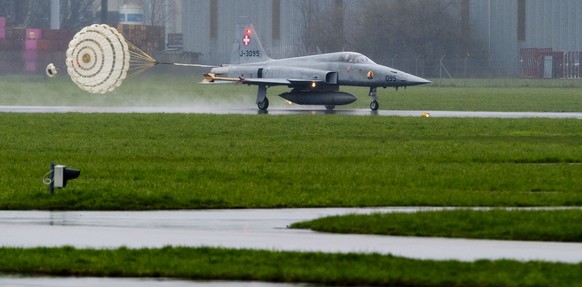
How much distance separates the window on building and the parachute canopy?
5434cm

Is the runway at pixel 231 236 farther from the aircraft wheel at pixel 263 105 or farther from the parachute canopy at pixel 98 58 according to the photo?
the aircraft wheel at pixel 263 105

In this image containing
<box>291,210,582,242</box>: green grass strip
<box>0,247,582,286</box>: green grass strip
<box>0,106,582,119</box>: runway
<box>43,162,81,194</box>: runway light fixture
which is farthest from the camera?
<box>0,106,582,119</box>: runway

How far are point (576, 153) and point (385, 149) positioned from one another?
4012mm

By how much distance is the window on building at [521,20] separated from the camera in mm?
92188

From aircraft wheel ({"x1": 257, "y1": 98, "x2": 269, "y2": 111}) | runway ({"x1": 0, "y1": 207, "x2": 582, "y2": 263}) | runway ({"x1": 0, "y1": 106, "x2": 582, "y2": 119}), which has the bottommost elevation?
runway ({"x1": 0, "y1": 207, "x2": 582, "y2": 263})

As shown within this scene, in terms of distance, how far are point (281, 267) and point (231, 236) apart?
251cm

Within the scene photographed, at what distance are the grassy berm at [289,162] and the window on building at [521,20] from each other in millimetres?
53235

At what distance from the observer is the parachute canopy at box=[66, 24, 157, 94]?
41.6 meters

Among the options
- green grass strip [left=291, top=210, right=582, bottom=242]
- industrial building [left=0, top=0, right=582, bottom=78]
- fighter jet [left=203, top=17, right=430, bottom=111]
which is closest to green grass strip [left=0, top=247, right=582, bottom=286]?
green grass strip [left=291, top=210, right=582, bottom=242]

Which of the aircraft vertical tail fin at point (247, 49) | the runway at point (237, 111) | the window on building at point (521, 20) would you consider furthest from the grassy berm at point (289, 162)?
the window on building at point (521, 20)

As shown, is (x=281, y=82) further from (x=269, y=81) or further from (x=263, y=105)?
(x=263, y=105)

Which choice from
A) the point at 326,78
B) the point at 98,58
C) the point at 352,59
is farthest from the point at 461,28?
the point at 98,58

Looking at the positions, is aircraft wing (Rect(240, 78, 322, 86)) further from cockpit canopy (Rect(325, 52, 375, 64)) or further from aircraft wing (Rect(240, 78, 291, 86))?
cockpit canopy (Rect(325, 52, 375, 64))

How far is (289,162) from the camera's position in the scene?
24.5 meters
